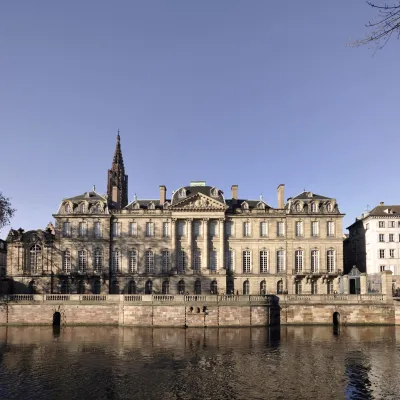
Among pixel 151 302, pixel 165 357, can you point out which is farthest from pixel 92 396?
pixel 151 302

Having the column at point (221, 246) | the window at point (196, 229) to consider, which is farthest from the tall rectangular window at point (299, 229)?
the window at point (196, 229)

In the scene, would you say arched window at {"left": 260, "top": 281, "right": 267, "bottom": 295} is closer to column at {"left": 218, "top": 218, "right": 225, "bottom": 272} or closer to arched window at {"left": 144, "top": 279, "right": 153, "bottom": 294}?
column at {"left": 218, "top": 218, "right": 225, "bottom": 272}

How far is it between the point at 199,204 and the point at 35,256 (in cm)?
2391

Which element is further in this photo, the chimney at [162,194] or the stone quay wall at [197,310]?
the chimney at [162,194]

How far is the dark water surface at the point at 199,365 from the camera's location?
22.2 m

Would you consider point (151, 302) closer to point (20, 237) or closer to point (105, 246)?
point (105, 246)

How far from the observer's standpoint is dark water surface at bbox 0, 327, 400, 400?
22203 millimetres

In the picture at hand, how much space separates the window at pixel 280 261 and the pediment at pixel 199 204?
10059 mm

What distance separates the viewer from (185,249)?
194 ft

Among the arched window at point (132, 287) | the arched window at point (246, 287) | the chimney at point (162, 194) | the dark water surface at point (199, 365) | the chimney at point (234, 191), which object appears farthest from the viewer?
the chimney at point (234, 191)

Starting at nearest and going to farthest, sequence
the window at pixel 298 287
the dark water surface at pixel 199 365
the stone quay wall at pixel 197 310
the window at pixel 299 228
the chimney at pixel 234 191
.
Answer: the dark water surface at pixel 199 365 < the stone quay wall at pixel 197 310 < the window at pixel 298 287 < the window at pixel 299 228 < the chimney at pixel 234 191

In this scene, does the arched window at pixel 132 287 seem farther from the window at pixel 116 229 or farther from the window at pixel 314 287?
the window at pixel 314 287

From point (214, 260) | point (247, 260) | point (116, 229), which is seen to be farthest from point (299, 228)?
point (116, 229)

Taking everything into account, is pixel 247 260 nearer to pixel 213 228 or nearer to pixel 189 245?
pixel 213 228
